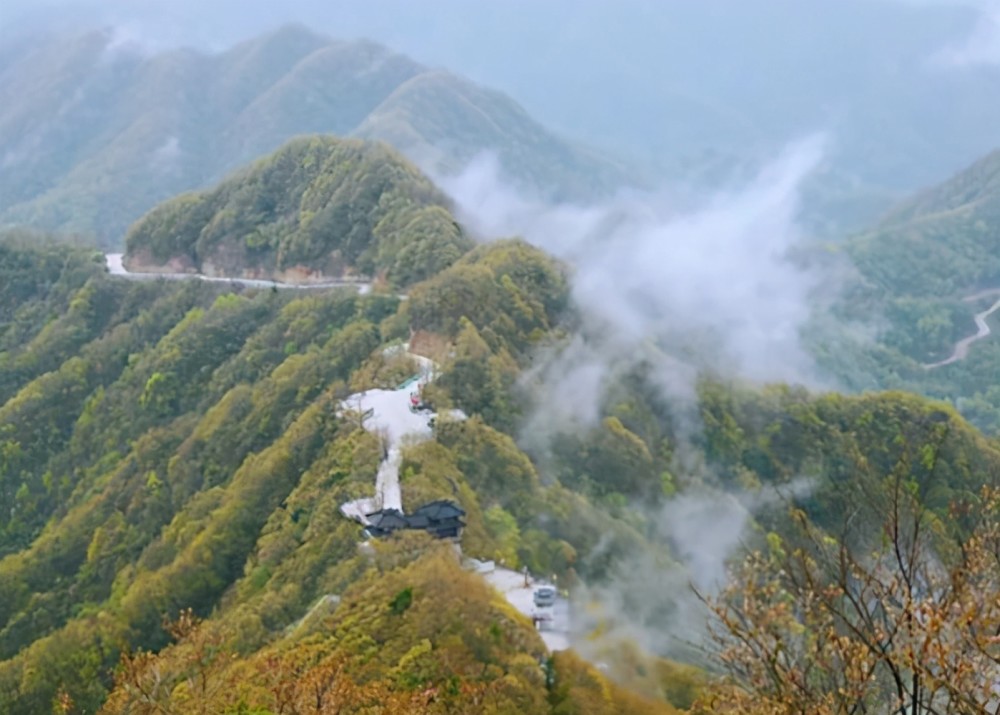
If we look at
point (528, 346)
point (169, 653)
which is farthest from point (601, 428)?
point (169, 653)

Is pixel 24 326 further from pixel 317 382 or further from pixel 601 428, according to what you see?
pixel 601 428

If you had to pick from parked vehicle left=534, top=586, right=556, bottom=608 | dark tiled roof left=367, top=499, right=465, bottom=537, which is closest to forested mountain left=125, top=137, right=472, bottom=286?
dark tiled roof left=367, top=499, right=465, bottom=537

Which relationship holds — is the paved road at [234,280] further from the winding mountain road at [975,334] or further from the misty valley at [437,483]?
the winding mountain road at [975,334]

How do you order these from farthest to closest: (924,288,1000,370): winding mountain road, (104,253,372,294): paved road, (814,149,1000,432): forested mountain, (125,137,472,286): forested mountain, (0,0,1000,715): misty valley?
(924,288,1000,370): winding mountain road < (814,149,1000,432): forested mountain < (104,253,372,294): paved road < (125,137,472,286): forested mountain < (0,0,1000,715): misty valley

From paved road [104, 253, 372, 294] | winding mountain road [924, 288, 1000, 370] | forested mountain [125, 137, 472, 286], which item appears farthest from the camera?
winding mountain road [924, 288, 1000, 370]

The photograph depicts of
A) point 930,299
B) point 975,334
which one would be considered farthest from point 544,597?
point 930,299

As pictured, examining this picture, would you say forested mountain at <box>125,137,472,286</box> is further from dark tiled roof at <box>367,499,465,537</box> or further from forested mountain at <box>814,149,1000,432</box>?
forested mountain at <box>814,149,1000,432</box>

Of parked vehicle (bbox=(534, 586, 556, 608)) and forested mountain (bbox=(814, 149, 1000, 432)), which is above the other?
forested mountain (bbox=(814, 149, 1000, 432))
